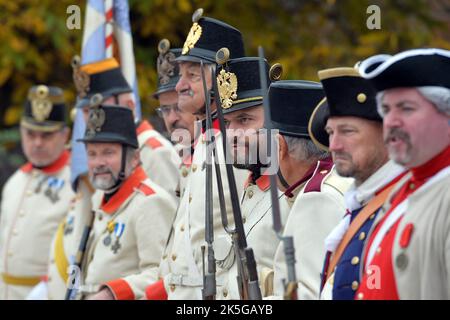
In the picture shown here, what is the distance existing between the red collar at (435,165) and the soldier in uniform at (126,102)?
12.8 ft

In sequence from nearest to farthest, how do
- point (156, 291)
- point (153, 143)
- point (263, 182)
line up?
A: point (263, 182) → point (156, 291) → point (153, 143)

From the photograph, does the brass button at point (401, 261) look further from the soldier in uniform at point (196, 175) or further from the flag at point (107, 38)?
the flag at point (107, 38)

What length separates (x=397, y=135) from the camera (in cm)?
410

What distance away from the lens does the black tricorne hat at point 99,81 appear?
8531 millimetres

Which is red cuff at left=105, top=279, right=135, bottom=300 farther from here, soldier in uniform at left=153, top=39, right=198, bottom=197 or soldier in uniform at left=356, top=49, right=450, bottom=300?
soldier in uniform at left=356, top=49, right=450, bottom=300

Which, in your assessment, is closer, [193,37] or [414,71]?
[414,71]

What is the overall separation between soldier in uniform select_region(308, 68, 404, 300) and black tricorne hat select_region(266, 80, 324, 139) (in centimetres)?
80

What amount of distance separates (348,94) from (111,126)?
10.5 feet

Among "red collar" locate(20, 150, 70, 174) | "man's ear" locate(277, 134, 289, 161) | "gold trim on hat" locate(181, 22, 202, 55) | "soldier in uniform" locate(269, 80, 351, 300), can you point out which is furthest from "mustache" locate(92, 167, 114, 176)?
"red collar" locate(20, 150, 70, 174)

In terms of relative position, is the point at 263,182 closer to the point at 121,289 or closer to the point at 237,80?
the point at 237,80

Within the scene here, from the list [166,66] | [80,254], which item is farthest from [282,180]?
[80,254]

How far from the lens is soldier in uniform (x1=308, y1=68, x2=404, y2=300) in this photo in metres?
4.46

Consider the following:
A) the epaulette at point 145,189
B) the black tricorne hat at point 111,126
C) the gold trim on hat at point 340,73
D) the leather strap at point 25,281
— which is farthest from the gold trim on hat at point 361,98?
the leather strap at point 25,281

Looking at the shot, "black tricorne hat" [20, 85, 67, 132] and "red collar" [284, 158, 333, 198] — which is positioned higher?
"black tricorne hat" [20, 85, 67, 132]
